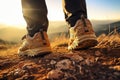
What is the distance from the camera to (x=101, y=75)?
259cm

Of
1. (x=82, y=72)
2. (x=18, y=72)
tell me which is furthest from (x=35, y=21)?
(x=82, y=72)

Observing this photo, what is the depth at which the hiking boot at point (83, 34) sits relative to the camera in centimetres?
319

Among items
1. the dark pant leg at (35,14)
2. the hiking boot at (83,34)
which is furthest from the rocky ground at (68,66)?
the dark pant leg at (35,14)

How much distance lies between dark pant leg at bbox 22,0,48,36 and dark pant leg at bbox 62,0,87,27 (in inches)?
11.1

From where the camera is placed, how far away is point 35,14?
326 centimetres

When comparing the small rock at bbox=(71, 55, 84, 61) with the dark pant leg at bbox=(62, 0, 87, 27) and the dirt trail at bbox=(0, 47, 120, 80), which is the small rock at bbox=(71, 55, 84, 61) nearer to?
the dirt trail at bbox=(0, 47, 120, 80)

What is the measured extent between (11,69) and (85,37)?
3.05 ft

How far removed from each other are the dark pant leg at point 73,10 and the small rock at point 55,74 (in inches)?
33.0

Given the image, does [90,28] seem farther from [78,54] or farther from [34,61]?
[34,61]

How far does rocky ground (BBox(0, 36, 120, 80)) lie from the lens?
2.60m

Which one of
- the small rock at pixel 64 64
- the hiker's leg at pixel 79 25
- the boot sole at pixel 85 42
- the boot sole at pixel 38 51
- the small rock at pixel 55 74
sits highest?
the hiker's leg at pixel 79 25

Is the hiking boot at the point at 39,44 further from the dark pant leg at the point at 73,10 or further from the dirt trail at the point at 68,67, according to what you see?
the dark pant leg at the point at 73,10

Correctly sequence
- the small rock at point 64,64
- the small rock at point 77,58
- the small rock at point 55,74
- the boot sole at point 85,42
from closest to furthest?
the small rock at point 55,74 → the small rock at point 64,64 → the small rock at point 77,58 → the boot sole at point 85,42

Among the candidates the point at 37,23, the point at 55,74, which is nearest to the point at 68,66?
the point at 55,74
